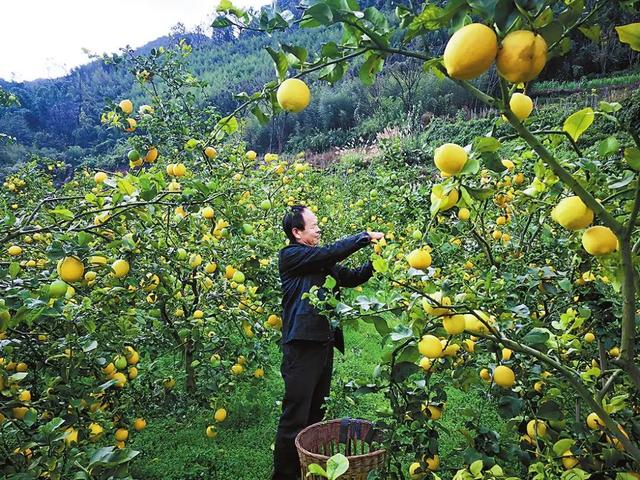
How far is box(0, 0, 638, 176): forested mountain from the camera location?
1430 cm

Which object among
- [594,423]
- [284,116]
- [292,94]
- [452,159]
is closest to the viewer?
[452,159]

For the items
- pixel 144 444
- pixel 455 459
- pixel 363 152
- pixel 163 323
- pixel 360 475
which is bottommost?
pixel 363 152

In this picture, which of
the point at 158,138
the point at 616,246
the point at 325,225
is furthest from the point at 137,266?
the point at 325,225

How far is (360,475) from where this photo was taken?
6.09 feet

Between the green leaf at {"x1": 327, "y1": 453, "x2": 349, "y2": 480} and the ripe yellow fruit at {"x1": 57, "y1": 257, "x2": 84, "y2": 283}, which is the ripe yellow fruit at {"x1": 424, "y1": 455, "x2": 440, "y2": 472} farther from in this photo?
the ripe yellow fruit at {"x1": 57, "y1": 257, "x2": 84, "y2": 283}

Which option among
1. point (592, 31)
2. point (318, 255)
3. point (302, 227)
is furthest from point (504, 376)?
point (302, 227)

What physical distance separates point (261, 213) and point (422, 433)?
7.94 feet

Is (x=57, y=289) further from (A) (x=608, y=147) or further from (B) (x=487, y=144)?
(A) (x=608, y=147)

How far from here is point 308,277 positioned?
2.42 metres

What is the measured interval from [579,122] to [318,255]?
5.16 feet

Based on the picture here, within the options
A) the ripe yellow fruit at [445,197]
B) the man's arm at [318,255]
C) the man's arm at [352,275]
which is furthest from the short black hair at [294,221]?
the ripe yellow fruit at [445,197]

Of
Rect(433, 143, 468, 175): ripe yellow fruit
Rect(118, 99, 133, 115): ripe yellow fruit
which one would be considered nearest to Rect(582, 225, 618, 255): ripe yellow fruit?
Rect(433, 143, 468, 175): ripe yellow fruit

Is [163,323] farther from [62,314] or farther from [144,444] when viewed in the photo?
[62,314]

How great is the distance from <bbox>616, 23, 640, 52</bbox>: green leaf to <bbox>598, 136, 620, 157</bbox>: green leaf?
0.26m
